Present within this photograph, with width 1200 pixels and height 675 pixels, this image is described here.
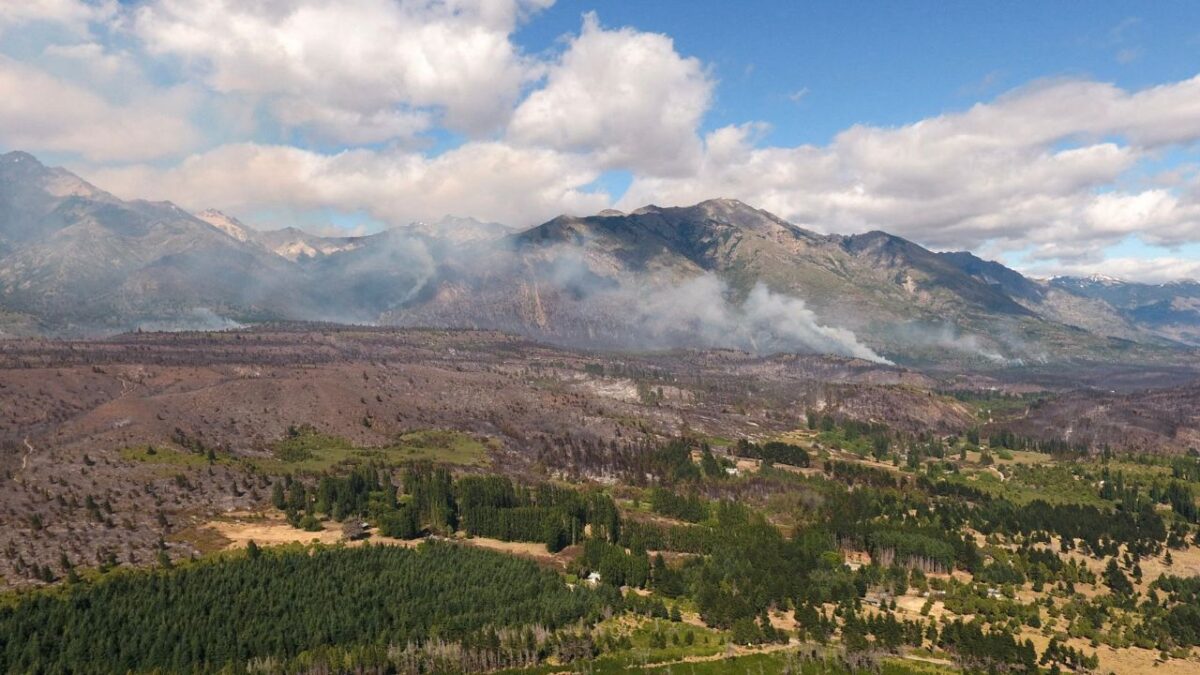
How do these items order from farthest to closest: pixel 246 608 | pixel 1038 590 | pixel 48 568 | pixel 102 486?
pixel 102 486 → pixel 1038 590 → pixel 48 568 → pixel 246 608

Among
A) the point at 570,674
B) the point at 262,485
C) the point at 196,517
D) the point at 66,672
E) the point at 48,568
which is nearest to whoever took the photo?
the point at 66,672

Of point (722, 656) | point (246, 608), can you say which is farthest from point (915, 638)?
point (246, 608)

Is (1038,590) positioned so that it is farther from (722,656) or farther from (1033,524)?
(722,656)

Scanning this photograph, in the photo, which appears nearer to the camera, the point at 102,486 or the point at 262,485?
the point at 102,486

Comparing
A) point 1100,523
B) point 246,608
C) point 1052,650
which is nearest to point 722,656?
point 1052,650

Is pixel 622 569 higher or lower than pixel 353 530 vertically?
higher

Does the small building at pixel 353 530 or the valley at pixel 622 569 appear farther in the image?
the small building at pixel 353 530

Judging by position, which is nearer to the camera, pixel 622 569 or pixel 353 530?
pixel 622 569

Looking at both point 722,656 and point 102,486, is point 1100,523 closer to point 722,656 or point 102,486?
point 722,656

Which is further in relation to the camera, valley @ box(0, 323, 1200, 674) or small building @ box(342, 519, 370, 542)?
small building @ box(342, 519, 370, 542)
